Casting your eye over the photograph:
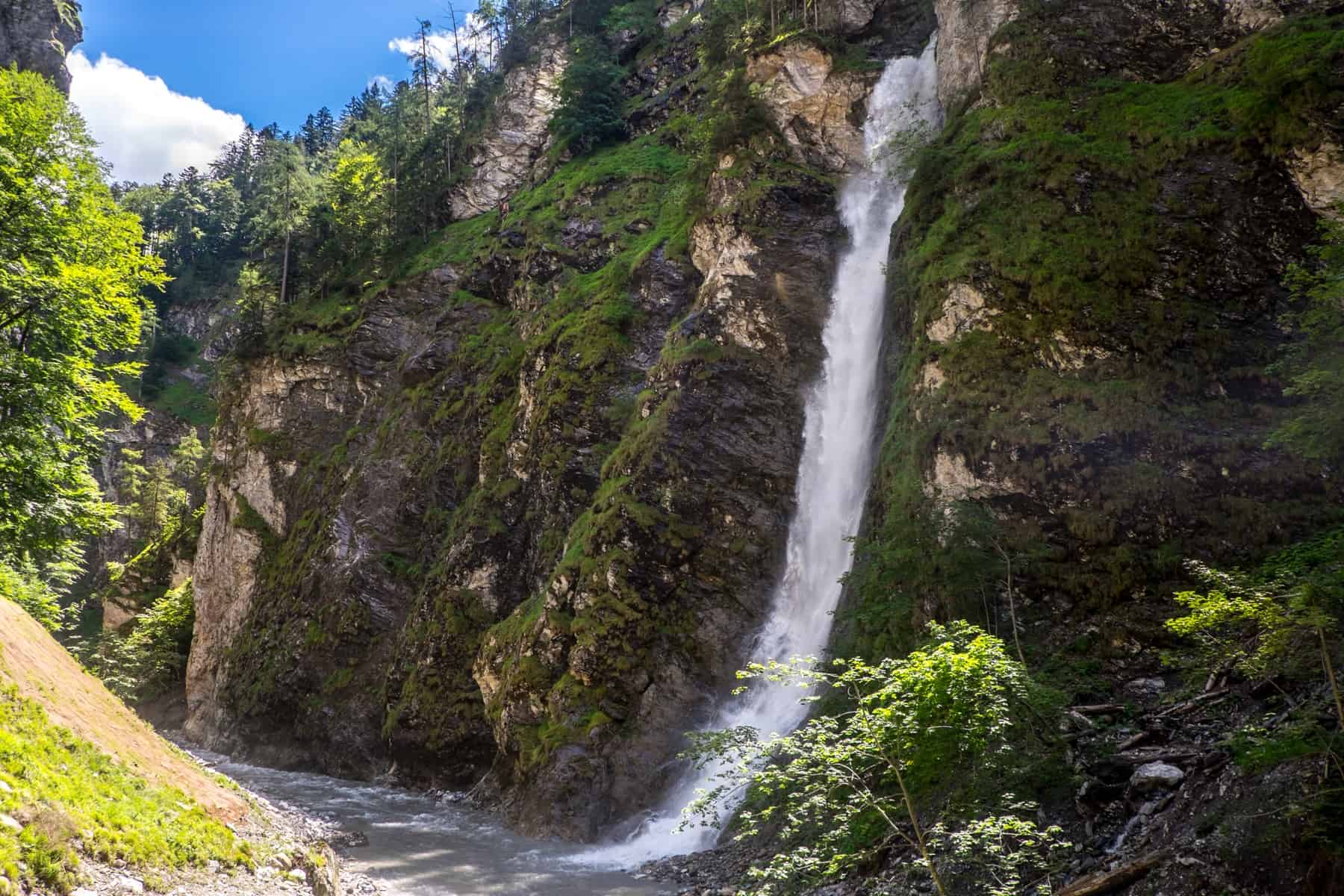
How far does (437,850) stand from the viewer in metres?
19.0

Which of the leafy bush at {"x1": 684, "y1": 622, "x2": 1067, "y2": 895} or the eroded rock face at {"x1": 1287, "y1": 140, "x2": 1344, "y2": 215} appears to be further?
the eroded rock face at {"x1": 1287, "y1": 140, "x2": 1344, "y2": 215}

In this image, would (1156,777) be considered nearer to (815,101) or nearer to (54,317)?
(54,317)

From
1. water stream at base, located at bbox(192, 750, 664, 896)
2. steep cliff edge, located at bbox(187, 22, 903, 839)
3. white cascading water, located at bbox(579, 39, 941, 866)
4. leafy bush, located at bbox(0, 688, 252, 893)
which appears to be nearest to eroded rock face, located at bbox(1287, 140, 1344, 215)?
white cascading water, located at bbox(579, 39, 941, 866)

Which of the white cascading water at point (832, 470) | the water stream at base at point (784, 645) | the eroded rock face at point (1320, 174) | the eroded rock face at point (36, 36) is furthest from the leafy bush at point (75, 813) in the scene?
the eroded rock face at point (36, 36)

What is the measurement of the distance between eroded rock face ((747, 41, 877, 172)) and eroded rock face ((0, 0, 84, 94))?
2390 inches

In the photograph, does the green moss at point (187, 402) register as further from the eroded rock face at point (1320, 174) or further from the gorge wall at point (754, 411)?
the eroded rock face at point (1320, 174)

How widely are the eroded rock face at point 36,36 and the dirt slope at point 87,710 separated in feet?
229

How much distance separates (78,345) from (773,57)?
28000mm

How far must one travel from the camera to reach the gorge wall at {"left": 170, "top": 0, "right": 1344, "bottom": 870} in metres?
16.1

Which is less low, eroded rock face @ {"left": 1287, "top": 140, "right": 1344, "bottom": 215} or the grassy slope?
eroded rock face @ {"left": 1287, "top": 140, "right": 1344, "bottom": 215}

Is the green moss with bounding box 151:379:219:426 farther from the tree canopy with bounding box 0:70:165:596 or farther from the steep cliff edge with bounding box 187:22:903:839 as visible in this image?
the tree canopy with bounding box 0:70:165:596

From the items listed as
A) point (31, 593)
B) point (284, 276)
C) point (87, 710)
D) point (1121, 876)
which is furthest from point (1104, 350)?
point (284, 276)

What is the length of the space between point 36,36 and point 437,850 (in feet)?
255

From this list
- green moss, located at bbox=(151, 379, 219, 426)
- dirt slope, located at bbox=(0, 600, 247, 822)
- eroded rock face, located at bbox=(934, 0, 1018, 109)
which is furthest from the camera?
green moss, located at bbox=(151, 379, 219, 426)
